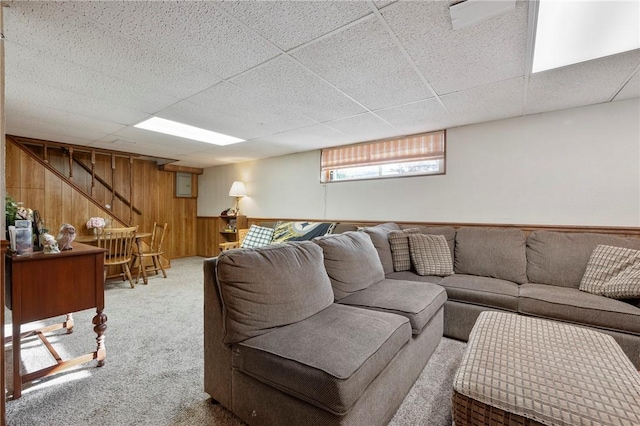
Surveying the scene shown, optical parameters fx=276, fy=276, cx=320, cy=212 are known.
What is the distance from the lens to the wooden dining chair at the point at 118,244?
3.91m

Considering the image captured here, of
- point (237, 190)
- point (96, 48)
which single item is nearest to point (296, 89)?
point (96, 48)

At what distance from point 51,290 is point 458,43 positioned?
9.90ft

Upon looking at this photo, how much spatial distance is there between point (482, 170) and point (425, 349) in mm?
2212

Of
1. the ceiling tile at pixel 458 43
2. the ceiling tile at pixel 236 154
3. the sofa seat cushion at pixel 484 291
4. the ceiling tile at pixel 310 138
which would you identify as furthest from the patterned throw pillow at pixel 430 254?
the ceiling tile at pixel 236 154

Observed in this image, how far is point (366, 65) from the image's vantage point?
192 centimetres

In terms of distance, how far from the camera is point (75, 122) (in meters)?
3.21

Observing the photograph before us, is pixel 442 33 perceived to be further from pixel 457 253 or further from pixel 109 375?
pixel 109 375

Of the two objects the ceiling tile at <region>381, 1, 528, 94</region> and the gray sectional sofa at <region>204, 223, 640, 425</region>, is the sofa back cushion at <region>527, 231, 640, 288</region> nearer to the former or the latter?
the gray sectional sofa at <region>204, 223, 640, 425</region>

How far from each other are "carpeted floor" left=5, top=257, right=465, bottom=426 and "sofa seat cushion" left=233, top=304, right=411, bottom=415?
431 millimetres

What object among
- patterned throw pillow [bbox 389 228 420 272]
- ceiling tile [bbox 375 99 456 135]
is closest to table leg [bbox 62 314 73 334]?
patterned throw pillow [bbox 389 228 420 272]

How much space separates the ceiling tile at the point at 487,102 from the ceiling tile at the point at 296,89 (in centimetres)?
89

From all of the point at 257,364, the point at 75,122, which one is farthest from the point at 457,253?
the point at 75,122

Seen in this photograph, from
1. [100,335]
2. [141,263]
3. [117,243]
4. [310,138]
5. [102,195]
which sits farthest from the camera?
[102,195]

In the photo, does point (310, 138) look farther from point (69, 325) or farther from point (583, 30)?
point (69, 325)
